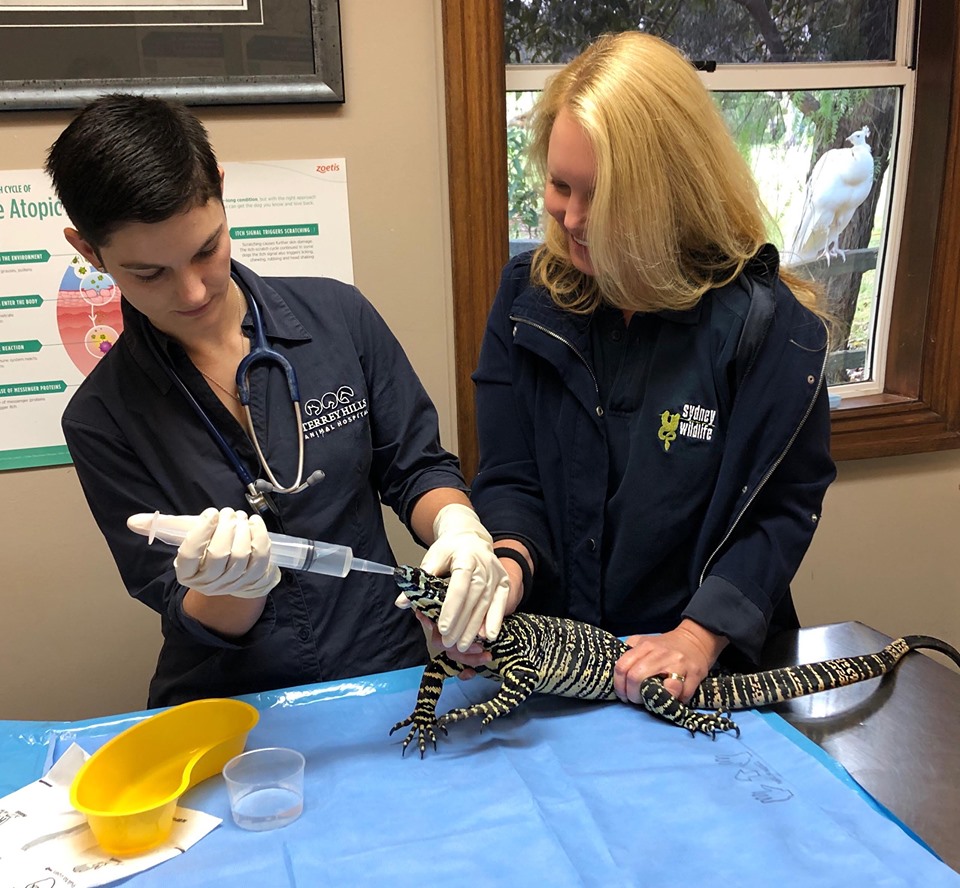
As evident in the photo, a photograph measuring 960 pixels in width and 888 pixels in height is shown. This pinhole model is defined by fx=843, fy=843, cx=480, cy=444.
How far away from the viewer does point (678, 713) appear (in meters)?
1.48

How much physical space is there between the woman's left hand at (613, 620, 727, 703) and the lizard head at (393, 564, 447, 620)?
0.36 metres

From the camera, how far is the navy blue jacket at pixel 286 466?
158cm

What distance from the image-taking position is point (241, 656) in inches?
64.2

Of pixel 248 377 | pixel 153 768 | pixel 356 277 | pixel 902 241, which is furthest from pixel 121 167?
pixel 902 241

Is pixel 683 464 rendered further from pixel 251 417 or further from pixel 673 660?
pixel 251 417

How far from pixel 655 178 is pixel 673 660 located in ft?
2.90

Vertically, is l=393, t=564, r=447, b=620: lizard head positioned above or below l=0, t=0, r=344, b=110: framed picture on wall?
below

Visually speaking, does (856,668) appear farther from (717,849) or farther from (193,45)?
(193,45)

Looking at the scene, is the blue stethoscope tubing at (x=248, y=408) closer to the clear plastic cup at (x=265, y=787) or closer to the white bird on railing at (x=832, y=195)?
the clear plastic cup at (x=265, y=787)

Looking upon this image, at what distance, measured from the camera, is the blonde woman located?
1.54 meters

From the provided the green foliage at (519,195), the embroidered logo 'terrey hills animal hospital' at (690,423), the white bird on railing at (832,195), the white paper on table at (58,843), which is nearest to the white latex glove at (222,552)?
the white paper on table at (58,843)

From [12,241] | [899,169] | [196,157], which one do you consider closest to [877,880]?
[196,157]

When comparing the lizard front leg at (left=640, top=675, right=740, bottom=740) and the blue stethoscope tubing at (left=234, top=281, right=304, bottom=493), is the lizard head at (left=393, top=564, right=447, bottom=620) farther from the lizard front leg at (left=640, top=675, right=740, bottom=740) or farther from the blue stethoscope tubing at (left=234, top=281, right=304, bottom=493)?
the lizard front leg at (left=640, top=675, right=740, bottom=740)

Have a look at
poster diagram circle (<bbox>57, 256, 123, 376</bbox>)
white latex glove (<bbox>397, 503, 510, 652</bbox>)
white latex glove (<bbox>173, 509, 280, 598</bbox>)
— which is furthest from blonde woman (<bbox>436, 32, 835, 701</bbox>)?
poster diagram circle (<bbox>57, 256, 123, 376</bbox>)
